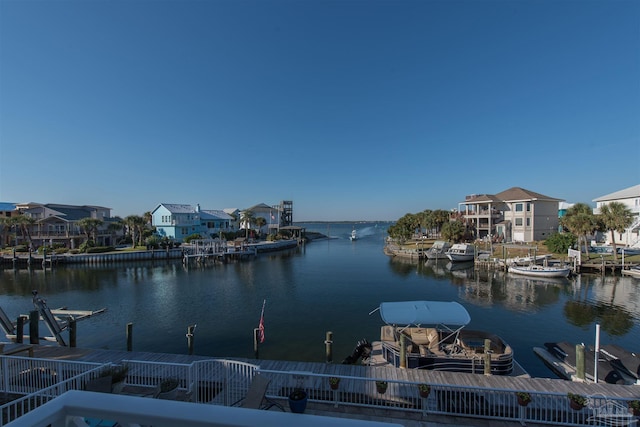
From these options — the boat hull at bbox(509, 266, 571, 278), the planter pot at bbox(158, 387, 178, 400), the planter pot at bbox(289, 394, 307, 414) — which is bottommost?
the boat hull at bbox(509, 266, 571, 278)

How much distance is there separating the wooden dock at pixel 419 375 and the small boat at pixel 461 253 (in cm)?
3985

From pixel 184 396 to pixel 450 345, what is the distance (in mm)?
11162

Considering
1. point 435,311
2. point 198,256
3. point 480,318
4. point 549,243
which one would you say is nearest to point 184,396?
point 435,311

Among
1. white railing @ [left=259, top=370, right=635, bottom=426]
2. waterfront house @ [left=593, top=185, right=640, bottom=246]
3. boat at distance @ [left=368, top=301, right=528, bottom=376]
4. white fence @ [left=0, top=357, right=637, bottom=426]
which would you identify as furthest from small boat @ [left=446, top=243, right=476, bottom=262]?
white fence @ [left=0, top=357, right=637, bottom=426]

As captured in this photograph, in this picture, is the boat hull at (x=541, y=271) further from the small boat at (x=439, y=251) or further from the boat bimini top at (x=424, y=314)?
the boat bimini top at (x=424, y=314)

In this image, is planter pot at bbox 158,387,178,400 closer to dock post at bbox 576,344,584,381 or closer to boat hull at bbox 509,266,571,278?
dock post at bbox 576,344,584,381

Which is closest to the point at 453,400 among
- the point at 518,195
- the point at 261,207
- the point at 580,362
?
the point at 580,362

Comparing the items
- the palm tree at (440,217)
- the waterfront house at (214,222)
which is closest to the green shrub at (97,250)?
the waterfront house at (214,222)

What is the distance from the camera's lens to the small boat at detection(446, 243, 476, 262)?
48781 millimetres

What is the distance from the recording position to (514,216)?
61.7 meters

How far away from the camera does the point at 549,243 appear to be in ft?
154

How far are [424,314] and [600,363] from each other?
8.13 meters

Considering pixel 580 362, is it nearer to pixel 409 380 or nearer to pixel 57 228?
pixel 409 380

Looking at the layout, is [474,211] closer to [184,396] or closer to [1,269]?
[184,396]
